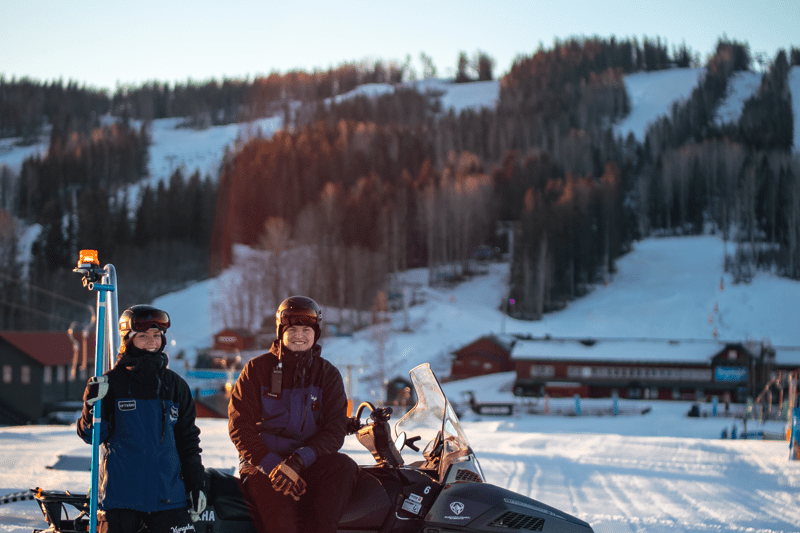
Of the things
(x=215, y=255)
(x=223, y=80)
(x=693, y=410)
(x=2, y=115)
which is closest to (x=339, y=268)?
(x=215, y=255)

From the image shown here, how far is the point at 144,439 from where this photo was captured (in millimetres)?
3180

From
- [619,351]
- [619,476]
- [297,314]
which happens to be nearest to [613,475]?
[619,476]

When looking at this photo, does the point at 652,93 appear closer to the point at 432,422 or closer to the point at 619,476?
the point at 619,476

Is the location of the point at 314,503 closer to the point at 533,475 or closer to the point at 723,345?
the point at 533,475

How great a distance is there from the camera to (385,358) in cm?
4084

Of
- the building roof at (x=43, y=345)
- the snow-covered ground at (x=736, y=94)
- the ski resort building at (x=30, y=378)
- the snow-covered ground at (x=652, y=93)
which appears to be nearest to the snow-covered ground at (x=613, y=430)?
the snow-covered ground at (x=736, y=94)

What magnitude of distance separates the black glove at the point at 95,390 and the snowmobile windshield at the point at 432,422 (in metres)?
1.63

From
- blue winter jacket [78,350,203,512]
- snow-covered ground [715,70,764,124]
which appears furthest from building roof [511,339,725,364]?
snow-covered ground [715,70,764,124]

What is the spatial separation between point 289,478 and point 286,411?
0.32 metres

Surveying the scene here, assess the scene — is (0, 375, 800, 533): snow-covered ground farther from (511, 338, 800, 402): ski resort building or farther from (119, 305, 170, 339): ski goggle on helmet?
(511, 338, 800, 402): ski resort building

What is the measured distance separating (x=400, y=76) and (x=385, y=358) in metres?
121

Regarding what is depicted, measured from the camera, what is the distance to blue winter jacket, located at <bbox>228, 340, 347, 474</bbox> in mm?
3375

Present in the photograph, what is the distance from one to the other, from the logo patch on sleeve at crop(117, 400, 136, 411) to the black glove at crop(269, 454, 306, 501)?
662mm

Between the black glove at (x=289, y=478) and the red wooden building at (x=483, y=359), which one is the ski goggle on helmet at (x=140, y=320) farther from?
the red wooden building at (x=483, y=359)
